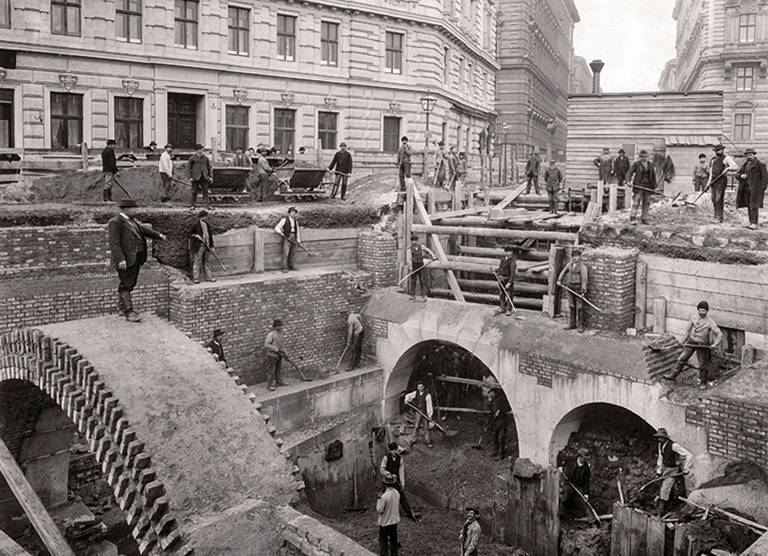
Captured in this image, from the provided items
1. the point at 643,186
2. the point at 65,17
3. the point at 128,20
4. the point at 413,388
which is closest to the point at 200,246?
the point at 413,388

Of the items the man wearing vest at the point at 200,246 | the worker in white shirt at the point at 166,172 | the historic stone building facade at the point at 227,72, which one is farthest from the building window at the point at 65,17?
the man wearing vest at the point at 200,246

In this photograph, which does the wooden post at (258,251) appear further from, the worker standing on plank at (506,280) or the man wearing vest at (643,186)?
the man wearing vest at (643,186)

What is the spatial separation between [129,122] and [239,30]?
21.5 feet

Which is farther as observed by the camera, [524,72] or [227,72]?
[524,72]

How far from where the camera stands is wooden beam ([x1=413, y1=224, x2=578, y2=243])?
57.3 feet

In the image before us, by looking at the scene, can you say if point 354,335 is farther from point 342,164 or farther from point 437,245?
point 342,164

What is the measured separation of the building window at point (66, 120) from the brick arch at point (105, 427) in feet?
56.1

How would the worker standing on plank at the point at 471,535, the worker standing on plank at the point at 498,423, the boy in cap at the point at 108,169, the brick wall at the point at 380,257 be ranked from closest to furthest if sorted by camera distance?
1. the worker standing on plank at the point at 471,535
2. the worker standing on plank at the point at 498,423
3. the boy in cap at the point at 108,169
4. the brick wall at the point at 380,257

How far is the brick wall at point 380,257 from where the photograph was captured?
67.4 ft

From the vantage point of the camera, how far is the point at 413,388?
19828 millimetres

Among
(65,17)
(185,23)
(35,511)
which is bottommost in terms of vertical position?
(35,511)

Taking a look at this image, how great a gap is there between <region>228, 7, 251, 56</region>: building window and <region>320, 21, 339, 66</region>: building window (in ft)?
12.8

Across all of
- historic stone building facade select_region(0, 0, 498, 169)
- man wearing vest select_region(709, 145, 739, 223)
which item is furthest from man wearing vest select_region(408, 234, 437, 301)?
historic stone building facade select_region(0, 0, 498, 169)

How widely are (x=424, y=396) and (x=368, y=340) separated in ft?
6.83
